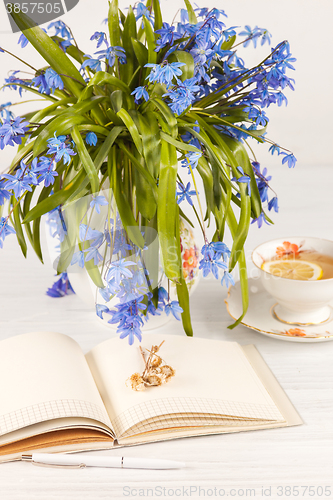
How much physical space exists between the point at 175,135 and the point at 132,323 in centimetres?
27

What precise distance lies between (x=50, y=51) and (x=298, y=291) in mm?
553

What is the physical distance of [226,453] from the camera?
67 centimetres

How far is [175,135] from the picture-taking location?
0.73 metres

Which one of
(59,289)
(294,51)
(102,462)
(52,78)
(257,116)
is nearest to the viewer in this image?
(102,462)

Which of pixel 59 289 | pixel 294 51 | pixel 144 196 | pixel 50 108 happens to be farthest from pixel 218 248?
pixel 294 51

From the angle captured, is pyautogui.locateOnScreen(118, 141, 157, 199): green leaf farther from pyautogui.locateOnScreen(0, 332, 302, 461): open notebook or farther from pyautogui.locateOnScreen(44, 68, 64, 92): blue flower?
pyautogui.locateOnScreen(0, 332, 302, 461): open notebook

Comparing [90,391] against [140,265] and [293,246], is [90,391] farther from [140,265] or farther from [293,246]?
[293,246]

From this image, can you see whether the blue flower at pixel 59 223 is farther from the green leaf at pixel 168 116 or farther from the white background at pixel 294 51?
the white background at pixel 294 51

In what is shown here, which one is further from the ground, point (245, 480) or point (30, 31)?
point (30, 31)

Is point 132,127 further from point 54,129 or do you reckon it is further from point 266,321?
point 266,321

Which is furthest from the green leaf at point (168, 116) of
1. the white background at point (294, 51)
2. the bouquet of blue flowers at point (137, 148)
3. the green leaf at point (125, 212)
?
the white background at point (294, 51)

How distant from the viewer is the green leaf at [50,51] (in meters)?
0.76

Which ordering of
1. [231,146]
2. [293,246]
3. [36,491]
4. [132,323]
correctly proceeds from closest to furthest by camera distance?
[36,491] < [132,323] < [231,146] < [293,246]

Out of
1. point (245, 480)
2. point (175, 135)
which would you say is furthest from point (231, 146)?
point (245, 480)
